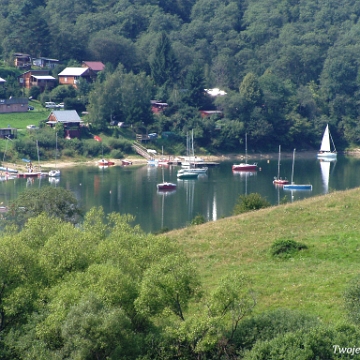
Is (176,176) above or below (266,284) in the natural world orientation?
below

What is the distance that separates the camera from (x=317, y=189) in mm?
48031

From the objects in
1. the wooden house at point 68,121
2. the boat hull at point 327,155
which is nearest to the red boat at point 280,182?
the boat hull at point 327,155

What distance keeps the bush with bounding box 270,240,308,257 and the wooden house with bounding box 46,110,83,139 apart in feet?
144

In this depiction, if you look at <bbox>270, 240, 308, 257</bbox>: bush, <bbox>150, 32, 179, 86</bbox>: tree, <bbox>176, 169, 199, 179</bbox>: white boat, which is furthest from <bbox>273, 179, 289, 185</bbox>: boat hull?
<bbox>270, 240, 308, 257</bbox>: bush

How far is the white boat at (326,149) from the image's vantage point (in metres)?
65.6

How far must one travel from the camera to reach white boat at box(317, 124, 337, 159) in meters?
65.6

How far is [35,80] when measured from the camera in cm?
6875

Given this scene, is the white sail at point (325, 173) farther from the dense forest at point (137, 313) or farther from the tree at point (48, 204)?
the dense forest at point (137, 313)

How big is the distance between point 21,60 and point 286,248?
57062mm

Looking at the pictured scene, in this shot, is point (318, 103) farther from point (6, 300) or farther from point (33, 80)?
point (6, 300)

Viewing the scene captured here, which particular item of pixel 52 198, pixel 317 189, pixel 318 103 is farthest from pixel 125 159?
pixel 52 198

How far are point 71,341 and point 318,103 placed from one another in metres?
64.4

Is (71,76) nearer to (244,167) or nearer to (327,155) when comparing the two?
(244,167)

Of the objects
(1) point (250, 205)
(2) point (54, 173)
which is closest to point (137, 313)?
(1) point (250, 205)
